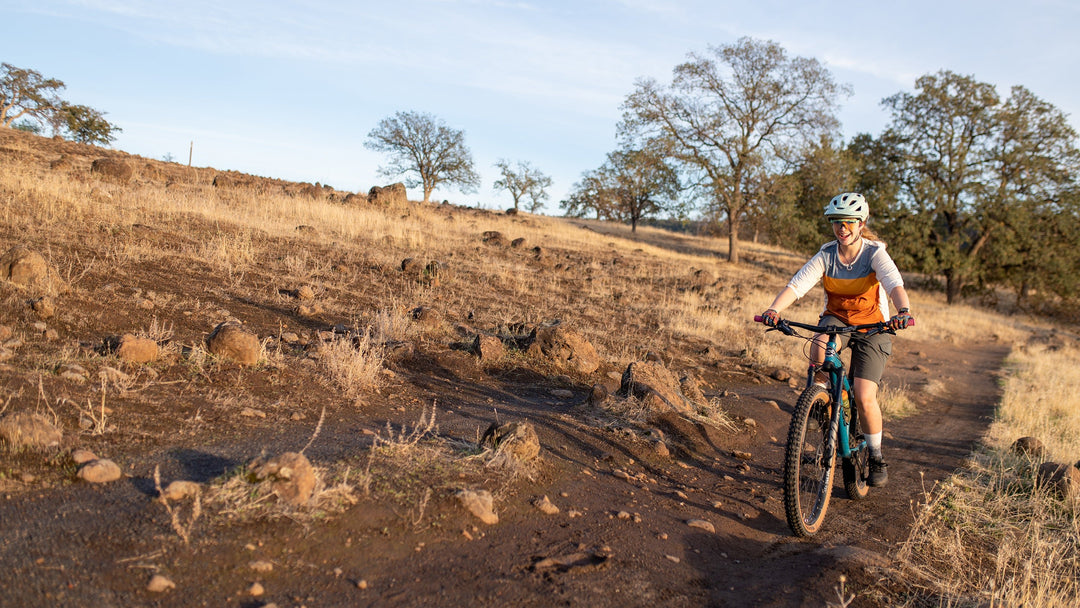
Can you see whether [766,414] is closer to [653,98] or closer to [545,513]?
[545,513]

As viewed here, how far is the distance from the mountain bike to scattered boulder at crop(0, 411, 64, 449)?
420 centimetres

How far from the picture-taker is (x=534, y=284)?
43.4 feet

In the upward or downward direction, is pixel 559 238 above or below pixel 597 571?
above

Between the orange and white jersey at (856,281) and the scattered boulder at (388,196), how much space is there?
1679 cm

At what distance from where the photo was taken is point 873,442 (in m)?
4.76

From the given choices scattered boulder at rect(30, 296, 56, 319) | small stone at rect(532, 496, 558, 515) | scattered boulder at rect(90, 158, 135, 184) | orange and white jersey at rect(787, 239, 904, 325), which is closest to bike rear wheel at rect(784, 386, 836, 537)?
orange and white jersey at rect(787, 239, 904, 325)

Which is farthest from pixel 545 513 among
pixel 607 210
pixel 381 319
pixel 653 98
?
pixel 607 210

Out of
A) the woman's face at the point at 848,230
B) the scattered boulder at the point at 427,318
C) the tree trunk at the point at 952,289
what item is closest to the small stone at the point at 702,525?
the woman's face at the point at 848,230

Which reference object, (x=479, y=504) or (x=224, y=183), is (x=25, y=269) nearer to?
(x=479, y=504)

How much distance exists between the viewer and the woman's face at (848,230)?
15.0 ft

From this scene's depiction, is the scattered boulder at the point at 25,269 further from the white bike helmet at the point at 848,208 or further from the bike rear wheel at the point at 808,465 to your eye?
the white bike helmet at the point at 848,208

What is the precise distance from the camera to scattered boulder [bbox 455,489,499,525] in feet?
12.0

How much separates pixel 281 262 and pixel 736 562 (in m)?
8.35

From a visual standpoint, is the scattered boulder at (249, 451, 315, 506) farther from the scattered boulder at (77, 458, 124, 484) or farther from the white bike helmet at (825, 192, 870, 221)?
the white bike helmet at (825, 192, 870, 221)
